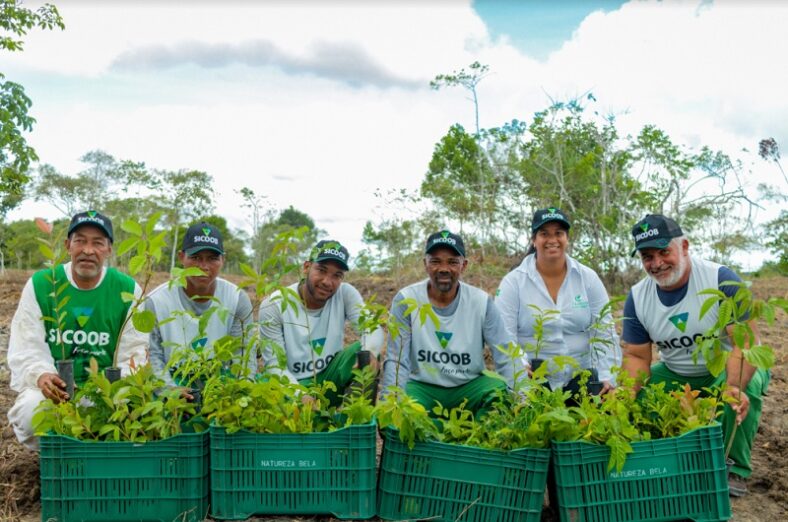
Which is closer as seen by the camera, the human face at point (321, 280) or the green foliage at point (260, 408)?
the green foliage at point (260, 408)

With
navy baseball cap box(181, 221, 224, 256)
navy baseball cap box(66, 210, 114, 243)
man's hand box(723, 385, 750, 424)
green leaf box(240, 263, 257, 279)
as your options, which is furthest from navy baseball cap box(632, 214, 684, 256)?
navy baseball cap box(66, 210, 114, 243)

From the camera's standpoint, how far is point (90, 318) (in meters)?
3.19

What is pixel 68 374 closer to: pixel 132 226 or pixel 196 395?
pixel 196 395

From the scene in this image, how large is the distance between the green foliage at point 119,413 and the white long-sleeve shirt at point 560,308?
182cm

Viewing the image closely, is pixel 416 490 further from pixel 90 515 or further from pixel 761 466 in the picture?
pixel 761 466

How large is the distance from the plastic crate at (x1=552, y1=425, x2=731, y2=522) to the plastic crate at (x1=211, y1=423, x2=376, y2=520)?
0.69m

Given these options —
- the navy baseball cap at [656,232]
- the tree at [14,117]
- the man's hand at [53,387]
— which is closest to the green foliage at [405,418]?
the man's hand at [53,387]

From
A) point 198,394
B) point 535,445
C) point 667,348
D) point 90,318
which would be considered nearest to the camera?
point 535,445

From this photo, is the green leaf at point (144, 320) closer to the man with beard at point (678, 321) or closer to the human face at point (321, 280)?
the human face at point (321, 280)

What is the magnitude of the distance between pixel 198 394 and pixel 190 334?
0.83m

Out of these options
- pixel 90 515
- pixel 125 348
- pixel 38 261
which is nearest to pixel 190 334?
pixel 125 348

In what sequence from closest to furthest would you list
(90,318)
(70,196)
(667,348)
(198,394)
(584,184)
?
(198,394) < (90,318) < (667,348) < (584,184) < (70,196)

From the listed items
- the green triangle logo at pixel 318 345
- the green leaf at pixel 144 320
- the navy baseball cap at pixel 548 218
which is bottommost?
the green triangle logo at pixel 318 345

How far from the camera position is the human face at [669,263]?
3.21 meters
